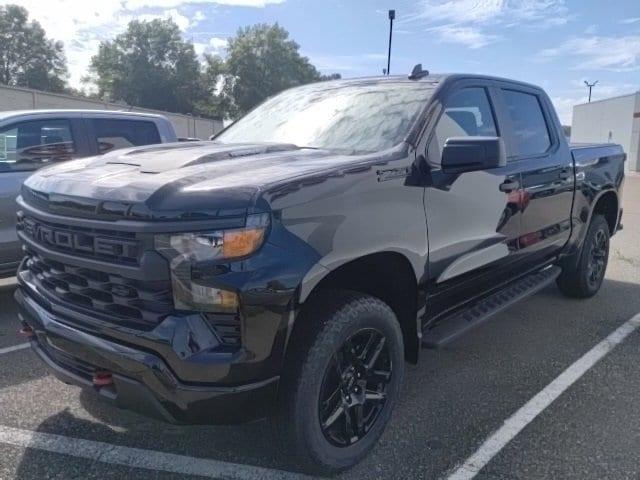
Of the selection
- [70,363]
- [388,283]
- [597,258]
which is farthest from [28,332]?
[597,258]

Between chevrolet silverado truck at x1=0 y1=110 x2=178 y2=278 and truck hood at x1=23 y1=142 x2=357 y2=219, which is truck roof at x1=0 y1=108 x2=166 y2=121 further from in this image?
truck hood at x1=23 y1=142 x2=357 y2=219

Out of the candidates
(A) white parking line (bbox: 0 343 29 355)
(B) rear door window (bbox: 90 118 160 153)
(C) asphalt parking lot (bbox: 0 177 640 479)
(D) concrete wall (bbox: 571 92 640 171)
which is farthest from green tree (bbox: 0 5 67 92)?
(C) asphalt parking lot (bbox: 0 177 640 479)

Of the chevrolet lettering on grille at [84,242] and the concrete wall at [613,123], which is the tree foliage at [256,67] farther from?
the chevrolet lettering on grille at [84,242]

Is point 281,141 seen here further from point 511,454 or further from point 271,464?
point 511,454

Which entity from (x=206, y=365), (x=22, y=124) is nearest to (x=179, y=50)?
(x=22, y=124)

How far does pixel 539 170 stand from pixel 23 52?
234ft

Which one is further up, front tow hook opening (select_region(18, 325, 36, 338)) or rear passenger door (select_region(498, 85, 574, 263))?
rear passenger door (select_region(498, 85, 574, 263))

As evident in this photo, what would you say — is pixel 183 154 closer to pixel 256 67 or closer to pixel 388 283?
pixel 388 283

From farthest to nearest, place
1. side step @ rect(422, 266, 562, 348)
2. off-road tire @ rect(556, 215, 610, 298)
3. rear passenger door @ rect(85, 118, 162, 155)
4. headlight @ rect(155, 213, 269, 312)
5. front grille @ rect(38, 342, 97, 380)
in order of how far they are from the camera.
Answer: rear passenger door @ rect(85, 118, 162, 155), off-road tire @ rect(556, 215, 610, 298), side step @ rect(422, 266, 562, 348), front grille @ rect(38, 342, 97, 380), headlight @ rect(155, 213, 269, 312)

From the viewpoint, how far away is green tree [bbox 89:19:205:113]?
61031 mm

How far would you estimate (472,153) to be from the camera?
9.49 feet

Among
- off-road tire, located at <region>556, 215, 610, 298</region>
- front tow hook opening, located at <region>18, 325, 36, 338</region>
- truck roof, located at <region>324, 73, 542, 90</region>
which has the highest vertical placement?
truck roof, located at <region>324, 73, 542, 90</region>

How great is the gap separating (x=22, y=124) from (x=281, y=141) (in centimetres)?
308

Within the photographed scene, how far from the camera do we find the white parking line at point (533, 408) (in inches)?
109
